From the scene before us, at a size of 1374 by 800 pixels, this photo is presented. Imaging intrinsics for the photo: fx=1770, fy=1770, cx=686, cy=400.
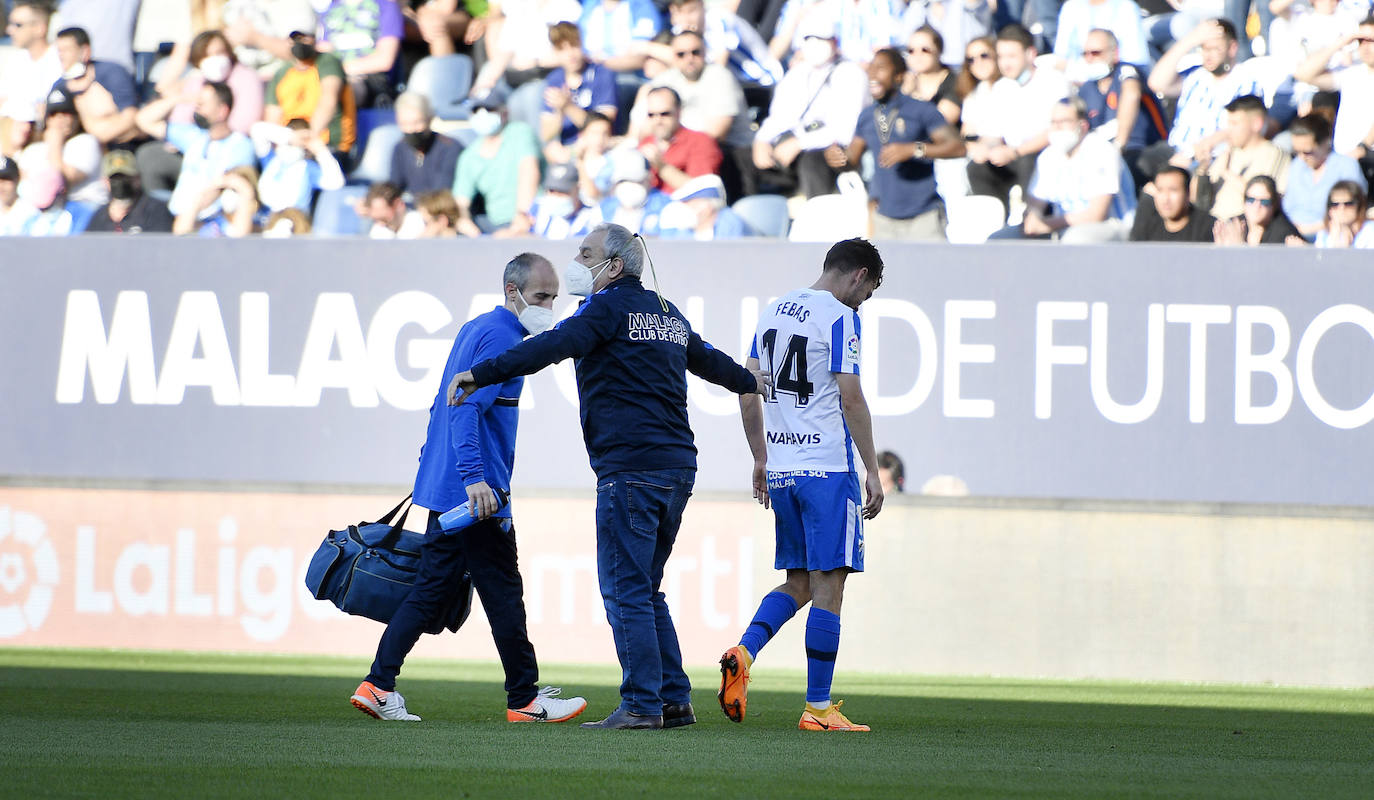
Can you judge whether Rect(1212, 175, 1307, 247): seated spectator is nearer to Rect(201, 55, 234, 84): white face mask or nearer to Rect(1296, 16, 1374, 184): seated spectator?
Rect(1296, 16, 1374, 184): seated spectator

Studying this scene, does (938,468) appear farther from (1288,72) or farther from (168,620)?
(168,620)

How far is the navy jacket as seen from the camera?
6.72m

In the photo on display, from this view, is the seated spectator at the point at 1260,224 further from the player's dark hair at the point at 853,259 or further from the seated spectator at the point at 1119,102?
the player's dark hair at the point at 853,259

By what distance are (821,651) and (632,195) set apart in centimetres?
699

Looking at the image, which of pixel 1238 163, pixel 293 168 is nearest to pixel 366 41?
pixel 293 168

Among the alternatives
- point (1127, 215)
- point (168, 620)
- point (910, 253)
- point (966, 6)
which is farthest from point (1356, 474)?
point (168, 620)

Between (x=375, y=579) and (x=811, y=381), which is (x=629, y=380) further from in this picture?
(x=375, y=579)

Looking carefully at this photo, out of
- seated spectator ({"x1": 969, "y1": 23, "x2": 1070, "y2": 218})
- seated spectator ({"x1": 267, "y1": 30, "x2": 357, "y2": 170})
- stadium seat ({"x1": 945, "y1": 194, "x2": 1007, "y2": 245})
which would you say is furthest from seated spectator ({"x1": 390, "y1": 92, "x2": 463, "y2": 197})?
seated spectator ({"x1": 969, "y1": 23, "x2": 1070, "y2": 218})

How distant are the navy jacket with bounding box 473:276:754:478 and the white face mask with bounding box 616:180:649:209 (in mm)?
6651

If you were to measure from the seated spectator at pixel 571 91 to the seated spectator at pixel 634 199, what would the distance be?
83 cm

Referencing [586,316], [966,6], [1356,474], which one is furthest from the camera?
[966,6]

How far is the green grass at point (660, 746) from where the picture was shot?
5.28m

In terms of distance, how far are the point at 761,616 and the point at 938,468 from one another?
529cm

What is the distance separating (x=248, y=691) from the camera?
30.5ft
